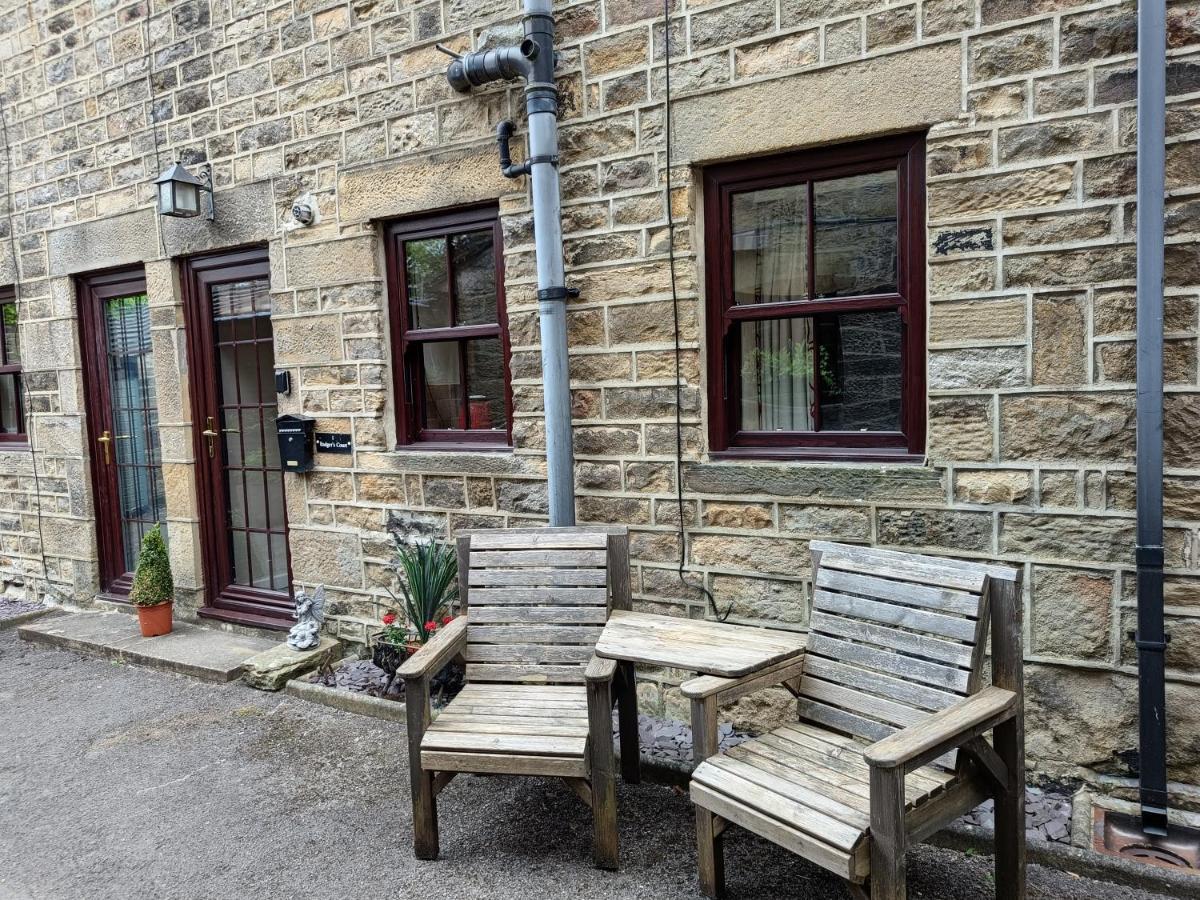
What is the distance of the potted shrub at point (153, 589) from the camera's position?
18.1 ft

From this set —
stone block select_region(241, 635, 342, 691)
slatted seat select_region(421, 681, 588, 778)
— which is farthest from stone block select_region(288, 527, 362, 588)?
slatted seat select_region(421, 681, 588, 778)

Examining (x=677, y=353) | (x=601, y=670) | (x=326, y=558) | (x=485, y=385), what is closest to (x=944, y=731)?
(x=601, y=670)

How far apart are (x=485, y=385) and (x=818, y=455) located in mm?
1861

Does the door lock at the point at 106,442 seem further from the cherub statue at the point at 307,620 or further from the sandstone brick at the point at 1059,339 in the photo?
the sandstone brick at the point at 1059,339

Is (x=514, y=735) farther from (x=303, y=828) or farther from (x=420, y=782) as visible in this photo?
(x=303, y=828)

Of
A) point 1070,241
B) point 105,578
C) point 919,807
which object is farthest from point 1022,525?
point 105,578

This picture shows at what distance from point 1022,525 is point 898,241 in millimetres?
1205

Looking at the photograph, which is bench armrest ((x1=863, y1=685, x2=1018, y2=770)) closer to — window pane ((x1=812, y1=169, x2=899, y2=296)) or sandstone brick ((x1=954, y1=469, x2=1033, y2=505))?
sandstone brick ((x1=954, y1=469, x2=1033, y2=505))

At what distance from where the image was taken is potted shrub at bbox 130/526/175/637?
18.1 feet

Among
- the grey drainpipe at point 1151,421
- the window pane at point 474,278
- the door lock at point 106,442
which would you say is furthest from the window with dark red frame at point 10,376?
the grey drainpipe at point 1151,421

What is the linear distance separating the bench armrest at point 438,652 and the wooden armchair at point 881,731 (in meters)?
0.98

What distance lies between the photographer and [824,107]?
3.42 meters

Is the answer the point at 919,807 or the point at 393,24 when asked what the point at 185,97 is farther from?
the point at 919,807

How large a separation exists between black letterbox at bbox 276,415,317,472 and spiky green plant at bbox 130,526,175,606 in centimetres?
118
